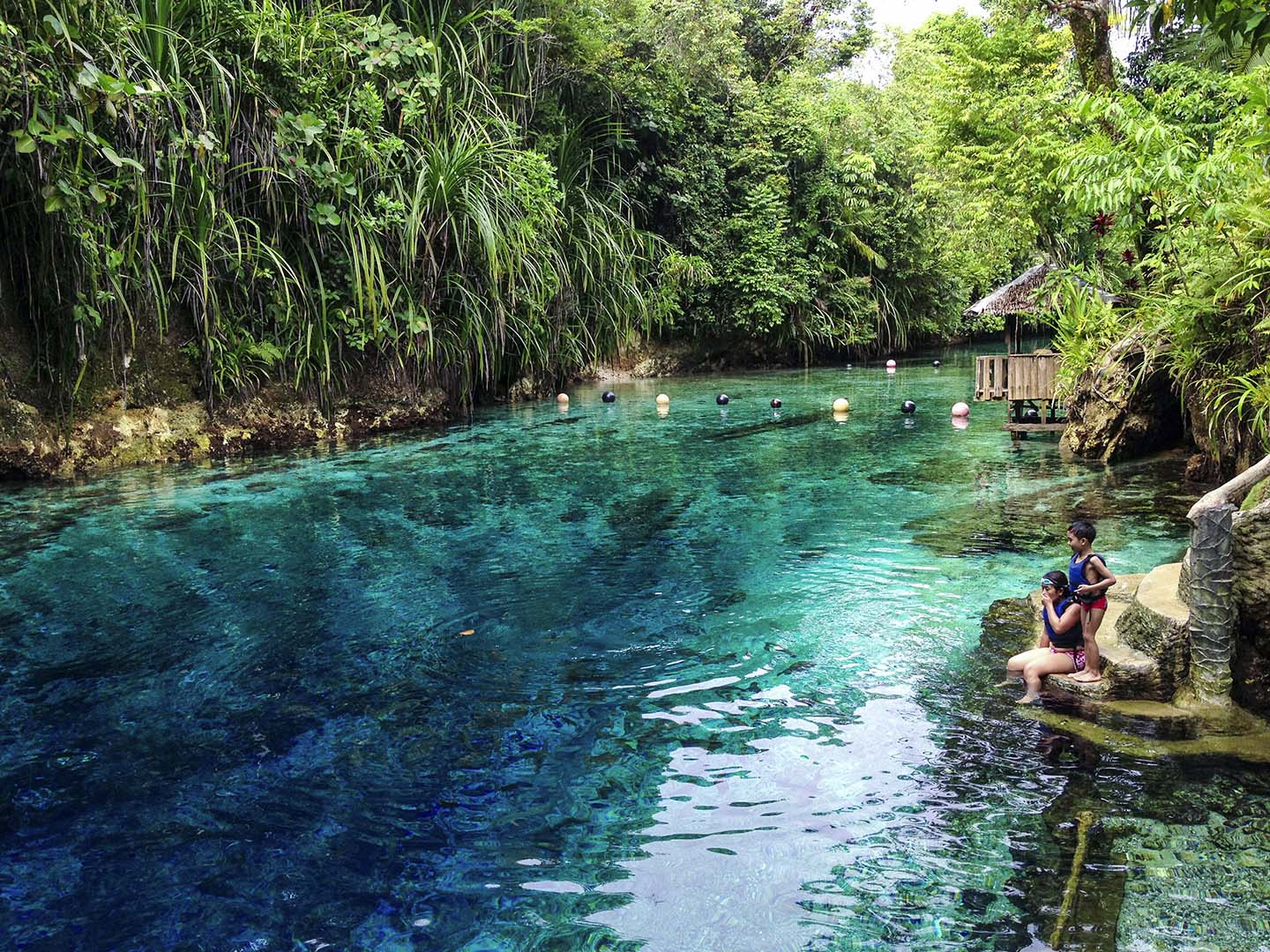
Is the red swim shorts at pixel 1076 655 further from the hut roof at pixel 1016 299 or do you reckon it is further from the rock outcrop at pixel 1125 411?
the hut roof at pixel 1016 299

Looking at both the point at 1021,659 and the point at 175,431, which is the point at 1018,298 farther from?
the point at 175,431

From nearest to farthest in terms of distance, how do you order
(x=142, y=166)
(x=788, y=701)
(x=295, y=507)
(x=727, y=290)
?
(x=788, y=701) < (x=295, y=507) < (x=142, y=166) < (x=727, y=290)

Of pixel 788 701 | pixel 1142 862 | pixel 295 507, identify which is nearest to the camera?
pixel 1142 862

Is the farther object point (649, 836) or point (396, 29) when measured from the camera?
point (396, 29)

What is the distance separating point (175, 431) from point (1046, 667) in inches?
377

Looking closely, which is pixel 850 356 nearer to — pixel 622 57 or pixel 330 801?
pixel 622 57

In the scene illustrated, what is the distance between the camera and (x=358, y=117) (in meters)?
11.6

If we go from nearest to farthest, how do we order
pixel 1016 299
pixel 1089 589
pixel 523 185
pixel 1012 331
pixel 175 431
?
pixel 1089 589
pixel 175 431
pixel 523 185
pixel 1016 299
pixel 1012 331

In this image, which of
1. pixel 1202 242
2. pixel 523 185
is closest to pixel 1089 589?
pixel 1202 242

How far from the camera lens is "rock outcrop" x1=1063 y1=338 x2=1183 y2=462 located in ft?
31.2

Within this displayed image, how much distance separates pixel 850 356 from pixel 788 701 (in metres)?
24.4

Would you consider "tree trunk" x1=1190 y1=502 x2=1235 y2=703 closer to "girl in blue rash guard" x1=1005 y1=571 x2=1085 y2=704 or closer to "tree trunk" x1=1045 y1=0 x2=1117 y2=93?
"girl in blue rash guard" x1=1005 y1=571 x2=1085 y2=704

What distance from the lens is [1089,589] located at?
4.25 metres

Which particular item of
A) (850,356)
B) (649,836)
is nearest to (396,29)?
(649,836)
